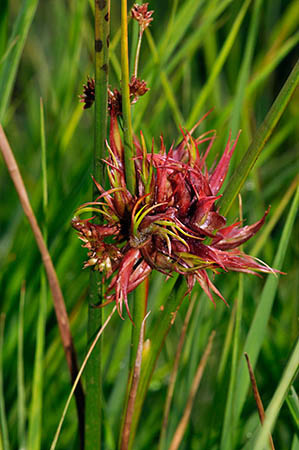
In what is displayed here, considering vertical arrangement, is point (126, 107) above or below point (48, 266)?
above

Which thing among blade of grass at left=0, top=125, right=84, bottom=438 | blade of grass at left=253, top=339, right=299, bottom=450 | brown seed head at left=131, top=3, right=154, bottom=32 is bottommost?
blade of grass at left=253, top=339, right=299, bottom=450

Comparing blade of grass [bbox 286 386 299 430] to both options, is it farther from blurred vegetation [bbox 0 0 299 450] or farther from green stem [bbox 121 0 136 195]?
green stem [bbox 121 0 136 195]

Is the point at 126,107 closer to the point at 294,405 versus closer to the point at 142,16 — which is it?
the point at 142,16

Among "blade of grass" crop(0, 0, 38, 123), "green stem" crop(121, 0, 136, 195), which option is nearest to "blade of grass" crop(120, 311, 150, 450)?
"green stem" crop(121, 0, 136, 195)

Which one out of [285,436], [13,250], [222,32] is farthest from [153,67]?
[222,32]

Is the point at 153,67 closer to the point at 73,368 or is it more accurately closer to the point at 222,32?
the point at 73,368

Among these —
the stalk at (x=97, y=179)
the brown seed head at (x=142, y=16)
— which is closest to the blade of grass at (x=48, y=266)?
the stalk at (x=97, y=179)

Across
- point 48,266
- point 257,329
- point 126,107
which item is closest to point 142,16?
point 126,107
